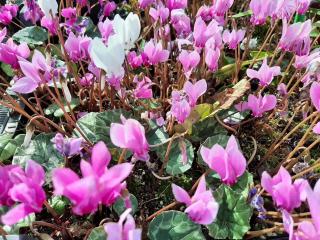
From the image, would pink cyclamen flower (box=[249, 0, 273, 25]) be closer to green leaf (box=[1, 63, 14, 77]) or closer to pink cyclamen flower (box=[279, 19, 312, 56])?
pink cyclamen flower (box=[279, 19, 312, 56])

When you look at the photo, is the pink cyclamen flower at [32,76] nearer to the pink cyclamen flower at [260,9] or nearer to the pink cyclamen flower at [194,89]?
the pink cyclamen flower at [194,89]

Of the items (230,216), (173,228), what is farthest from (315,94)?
(173,228)

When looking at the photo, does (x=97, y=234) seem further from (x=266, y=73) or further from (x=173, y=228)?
(x=266, y=73)

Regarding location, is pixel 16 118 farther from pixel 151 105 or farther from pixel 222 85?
pixel 222 85

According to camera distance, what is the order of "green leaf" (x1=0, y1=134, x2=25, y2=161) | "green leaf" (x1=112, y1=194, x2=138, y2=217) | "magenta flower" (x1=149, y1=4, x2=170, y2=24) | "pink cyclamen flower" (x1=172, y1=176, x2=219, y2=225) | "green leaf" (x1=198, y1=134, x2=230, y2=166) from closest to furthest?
"pink cyclamen flower" (x1=172, y1=176, x2=219, y2=225)
"green leaf" (x1=112, y1=194, x2=138, y2=217)
"green leaf" (x1=198, y1=134, x2=230, y2=166)
"green leaf" (x1=0, y1=134, x2=25, y2=161)
"magenta flower" (x1=149, y1=4, x2=170, y2=24)

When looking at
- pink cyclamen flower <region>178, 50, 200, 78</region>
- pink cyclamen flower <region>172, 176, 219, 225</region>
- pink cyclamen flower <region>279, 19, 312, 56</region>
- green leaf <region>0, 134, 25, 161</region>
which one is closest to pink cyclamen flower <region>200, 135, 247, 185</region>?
pink cyclamen flower <region>172, 176, 219, 225</region>

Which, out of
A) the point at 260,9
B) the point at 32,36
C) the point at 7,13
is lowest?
the point at 32,36
